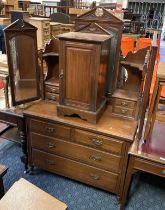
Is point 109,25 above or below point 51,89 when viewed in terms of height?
above

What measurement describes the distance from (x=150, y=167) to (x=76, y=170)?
24.7 inches

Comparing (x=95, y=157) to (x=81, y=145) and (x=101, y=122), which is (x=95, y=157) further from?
(x=101, y=122)

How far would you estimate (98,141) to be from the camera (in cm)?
165

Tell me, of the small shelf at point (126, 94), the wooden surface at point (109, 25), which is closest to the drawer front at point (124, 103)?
the small shelf at point (126, 94)

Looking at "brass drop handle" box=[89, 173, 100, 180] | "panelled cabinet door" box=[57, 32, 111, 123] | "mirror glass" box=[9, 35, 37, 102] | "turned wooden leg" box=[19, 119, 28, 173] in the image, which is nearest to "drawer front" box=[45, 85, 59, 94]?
"mirror glass" box=[9, 35, 37, 102]

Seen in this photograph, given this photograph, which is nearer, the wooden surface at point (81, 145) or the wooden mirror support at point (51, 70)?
the wooden surface at point (81, 145)

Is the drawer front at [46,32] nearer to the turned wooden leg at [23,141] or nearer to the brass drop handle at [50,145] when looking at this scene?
the turned wooden leg at [23,141]

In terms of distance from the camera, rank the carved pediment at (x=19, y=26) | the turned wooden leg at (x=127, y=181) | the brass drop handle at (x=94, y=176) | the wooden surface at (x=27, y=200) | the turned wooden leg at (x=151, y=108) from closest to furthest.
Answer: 1. the wooden surface at (x=27, y=200)
2. the turned wooden leg at (x=151, y=108)
3. the turned wooden leg at (x=127, y=181)
4. the carved pediment at (x=19, y=26)
5. the brass drop handle at (x=94, y=176)

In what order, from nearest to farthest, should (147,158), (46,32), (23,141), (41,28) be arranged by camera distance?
(147,158) → (23,141) → (41,28) → (46,32)

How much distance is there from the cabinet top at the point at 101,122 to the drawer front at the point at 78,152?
0.18 m

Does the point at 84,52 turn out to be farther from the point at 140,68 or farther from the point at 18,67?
the point at 18,67

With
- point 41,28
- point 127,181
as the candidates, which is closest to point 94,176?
point 127,181

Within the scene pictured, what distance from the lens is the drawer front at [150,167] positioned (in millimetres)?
1465

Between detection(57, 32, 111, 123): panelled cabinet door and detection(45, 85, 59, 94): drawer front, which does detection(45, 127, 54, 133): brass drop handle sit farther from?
detection(45, 85, 59, 94): drawer front
